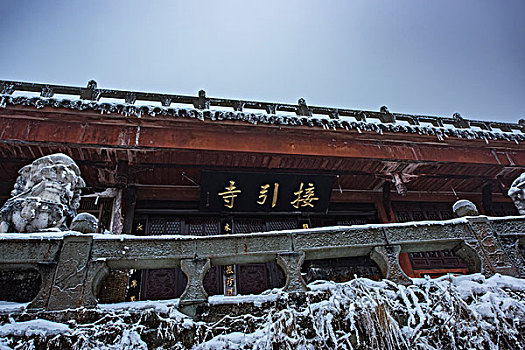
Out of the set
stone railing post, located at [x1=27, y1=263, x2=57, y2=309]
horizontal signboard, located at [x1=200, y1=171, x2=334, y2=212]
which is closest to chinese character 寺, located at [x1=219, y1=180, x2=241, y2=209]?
horizontal signboard, located at [x1=200, y1=171, x2=334, y2=212]

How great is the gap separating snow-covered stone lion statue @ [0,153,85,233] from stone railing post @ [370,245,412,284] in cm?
408

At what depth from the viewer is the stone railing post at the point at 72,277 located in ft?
9.99

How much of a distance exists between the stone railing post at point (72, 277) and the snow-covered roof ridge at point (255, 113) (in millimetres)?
3453

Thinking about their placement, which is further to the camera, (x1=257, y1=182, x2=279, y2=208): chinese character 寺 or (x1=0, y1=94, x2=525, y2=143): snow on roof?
(x1=257, y1=182, x2=279, y2=208): chinese character 寺

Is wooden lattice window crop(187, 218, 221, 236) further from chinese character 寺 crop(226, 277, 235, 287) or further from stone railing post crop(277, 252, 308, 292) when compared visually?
stone railing post crop(277, 252, 308, 292)

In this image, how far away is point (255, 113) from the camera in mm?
6914

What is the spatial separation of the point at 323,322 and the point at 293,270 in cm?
65

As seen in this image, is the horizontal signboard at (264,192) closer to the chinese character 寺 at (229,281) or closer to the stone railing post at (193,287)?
the chinese character 寺 at (229,281)

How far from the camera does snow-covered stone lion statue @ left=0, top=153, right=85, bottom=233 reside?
3.94m

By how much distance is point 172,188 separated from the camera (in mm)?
7520

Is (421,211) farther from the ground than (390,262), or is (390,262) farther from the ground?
(421,211)

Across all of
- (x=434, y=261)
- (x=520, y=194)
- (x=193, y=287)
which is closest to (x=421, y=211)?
(x=434, y=261)

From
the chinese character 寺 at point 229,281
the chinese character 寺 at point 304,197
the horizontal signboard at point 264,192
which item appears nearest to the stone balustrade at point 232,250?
the chinese character 寺 at point 229,281

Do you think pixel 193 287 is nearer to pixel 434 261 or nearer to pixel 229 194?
pixel 229 194
